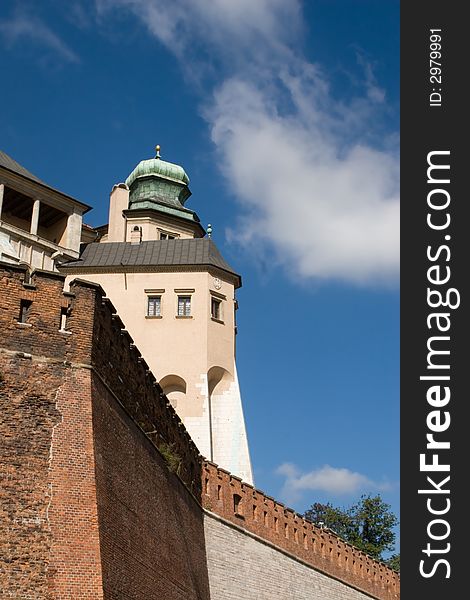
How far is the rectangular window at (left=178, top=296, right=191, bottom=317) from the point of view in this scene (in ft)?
153

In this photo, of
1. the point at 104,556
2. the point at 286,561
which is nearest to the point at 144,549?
the point at 104,556

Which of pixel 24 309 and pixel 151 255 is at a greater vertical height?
pixel 151 255

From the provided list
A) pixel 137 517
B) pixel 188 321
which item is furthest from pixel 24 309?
pixel 188 321

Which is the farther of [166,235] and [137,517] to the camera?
[166,235]

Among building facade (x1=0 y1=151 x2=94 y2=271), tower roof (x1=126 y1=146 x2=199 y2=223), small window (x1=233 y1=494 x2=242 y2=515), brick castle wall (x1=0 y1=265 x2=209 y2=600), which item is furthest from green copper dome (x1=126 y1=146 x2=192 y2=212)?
brick castle wall (x1=0 y1=265 x2=209 y2=600)

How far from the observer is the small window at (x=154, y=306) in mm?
46531

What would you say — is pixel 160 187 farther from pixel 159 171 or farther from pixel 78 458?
pixel 78 458

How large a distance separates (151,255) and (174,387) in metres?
6.78

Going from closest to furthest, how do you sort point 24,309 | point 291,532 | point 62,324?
point 24,309
point 62,324
point 291,532

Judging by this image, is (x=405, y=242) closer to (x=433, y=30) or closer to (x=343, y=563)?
(x=433, y=30)

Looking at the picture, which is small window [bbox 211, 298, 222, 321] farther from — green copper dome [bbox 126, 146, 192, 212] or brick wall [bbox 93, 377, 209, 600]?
brick wall [bbox 93, 377, 209, 600]

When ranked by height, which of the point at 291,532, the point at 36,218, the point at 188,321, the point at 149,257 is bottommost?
the point at 291,532

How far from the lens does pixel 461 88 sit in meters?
20.6

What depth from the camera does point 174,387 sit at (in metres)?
45.6
